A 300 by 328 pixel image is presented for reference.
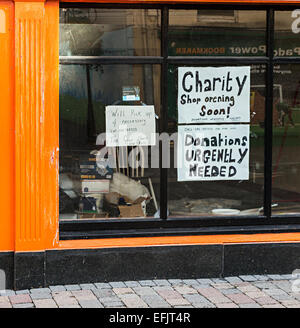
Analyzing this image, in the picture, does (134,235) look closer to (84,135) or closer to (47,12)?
(84,135)

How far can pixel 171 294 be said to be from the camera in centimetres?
695

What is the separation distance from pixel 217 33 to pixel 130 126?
53.9 inches

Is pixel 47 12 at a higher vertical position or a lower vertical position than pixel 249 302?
higher

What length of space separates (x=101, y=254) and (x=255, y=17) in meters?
3.02

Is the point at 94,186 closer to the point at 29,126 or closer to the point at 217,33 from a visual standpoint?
the point at 29,126

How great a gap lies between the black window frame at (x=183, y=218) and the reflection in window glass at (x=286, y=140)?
82 mm

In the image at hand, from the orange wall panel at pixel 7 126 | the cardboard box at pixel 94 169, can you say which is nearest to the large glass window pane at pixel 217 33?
the cardboard box at pixel 94 169

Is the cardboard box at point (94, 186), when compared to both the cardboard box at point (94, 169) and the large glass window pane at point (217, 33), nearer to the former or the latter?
the cardboard box at point (94, 169)

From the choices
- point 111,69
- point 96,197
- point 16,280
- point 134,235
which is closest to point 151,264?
point 134,235

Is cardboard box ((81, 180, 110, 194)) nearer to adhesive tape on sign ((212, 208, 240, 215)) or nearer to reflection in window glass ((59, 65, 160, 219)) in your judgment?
reflection in window glass ((59, 65, 160, 219))

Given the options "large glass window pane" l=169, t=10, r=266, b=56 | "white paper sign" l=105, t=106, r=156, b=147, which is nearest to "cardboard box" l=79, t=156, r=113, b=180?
"white paper sign" l=105, t=106, r=156, b=147

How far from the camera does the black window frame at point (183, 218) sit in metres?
7.47

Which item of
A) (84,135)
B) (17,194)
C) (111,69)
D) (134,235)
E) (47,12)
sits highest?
(47,12)
